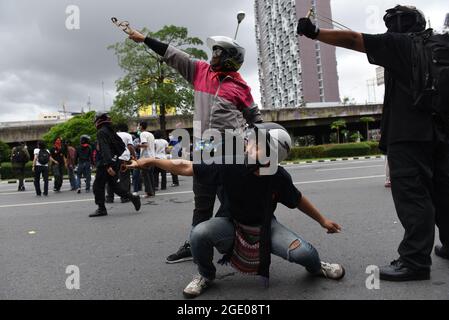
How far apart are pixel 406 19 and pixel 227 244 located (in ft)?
6.14

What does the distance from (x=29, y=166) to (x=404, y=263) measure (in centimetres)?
2468

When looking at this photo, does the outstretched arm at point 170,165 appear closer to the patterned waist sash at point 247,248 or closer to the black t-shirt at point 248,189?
the black t-shirt at point 248,189

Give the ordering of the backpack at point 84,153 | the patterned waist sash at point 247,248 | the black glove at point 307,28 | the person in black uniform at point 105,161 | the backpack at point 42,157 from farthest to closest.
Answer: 1. the backpack at point 42,157
2. the backpack at point 84,153
3. the person in black uniform at point 105,161
4. the patterned waist sash at point 247,248
5. the black glove at point 307,28

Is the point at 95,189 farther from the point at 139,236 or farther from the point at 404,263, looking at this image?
the point at 404,263

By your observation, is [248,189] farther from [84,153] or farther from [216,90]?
[84,153]

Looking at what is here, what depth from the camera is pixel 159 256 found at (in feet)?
11.3

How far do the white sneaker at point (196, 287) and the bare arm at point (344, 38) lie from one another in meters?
1.70

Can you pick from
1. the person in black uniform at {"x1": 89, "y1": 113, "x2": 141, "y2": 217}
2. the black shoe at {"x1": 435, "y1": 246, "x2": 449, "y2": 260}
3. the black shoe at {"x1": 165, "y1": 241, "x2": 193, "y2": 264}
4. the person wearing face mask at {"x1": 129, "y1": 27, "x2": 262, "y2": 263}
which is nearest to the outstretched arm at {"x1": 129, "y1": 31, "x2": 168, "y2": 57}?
the person wearing face mask at {"x1": 129, "y1": 27, "x2": 262, "y2": 263}

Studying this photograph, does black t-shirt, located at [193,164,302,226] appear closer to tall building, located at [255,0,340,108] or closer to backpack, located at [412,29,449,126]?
backpack, located at [412,29,449,126]

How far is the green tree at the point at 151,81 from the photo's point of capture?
24531 mm

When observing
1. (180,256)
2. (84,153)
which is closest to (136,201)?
(180,256)

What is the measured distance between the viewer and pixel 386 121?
2.67 metres

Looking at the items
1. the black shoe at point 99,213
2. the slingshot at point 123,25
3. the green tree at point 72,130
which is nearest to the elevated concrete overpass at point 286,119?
the green tree at point 72,130

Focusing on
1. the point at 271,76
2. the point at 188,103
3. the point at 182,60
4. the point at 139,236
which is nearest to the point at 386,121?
the point at 182,60
